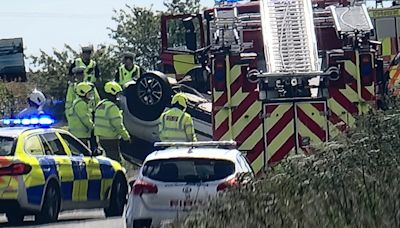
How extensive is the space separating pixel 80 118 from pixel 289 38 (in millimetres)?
4158

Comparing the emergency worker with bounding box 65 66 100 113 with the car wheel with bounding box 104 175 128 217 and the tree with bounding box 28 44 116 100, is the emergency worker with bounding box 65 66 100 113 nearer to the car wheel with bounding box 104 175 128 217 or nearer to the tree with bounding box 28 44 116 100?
the car wheel with bounding box 104 175 128 217

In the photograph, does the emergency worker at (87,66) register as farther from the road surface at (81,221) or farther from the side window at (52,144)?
the side window at (52,144)

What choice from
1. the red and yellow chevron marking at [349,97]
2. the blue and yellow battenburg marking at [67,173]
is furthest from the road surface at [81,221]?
the red and yellow chevron marking at [349,97]

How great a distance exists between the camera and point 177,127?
20.2 metres

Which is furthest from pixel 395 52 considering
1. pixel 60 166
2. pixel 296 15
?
pixel 60 166

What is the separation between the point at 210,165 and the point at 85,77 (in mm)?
10003

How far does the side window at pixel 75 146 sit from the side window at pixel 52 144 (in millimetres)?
358

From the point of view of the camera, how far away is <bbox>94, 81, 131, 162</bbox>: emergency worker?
20750 mm

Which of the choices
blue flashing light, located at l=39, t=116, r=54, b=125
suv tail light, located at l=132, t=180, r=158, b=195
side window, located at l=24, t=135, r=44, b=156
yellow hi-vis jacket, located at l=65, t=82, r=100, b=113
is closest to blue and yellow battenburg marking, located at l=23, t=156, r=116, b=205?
side window, located at l=24, t=135, r=44, b=156

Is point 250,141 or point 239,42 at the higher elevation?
point 239,42

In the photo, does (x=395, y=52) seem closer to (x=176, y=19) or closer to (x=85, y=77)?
(x=176, y=19)

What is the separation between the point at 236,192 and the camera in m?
8.36

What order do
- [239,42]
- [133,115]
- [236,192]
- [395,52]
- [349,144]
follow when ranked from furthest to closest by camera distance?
[395,52] < [133,115] < [239,42] < [349,144] < [236,192]

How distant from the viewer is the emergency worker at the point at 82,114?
67.9ft
